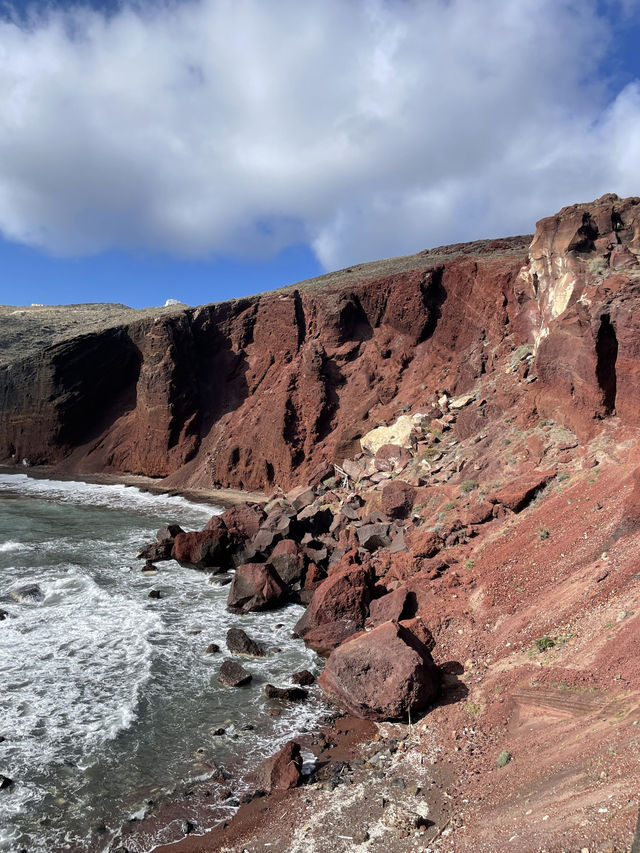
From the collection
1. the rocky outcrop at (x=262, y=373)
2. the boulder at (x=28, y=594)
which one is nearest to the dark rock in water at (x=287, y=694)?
the boulder at (x=28, y=594)

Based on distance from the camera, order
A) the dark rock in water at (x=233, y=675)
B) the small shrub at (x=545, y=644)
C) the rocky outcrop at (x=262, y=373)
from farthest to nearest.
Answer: the rocky outcrop at (x=262, y=373) < the dark rock in water at (x=233, y=675) < the small shrub at (x=545, y=644)

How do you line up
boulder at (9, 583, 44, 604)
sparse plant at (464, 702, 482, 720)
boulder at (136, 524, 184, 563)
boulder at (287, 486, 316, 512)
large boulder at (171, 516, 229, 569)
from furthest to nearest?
boulder at (287, 486, 316, 512)
boulder at (136, 524, 184, 563)
large boulder at (171, 516, 229, 569)
boulder at (9, 583, 44, 604)
sparse plant at (464, 702, 482, 720)

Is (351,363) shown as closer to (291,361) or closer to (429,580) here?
(291,361)

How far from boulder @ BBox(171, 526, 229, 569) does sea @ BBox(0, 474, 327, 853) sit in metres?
0.55

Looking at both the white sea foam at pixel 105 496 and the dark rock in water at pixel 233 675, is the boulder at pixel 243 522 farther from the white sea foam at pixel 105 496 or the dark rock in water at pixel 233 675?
the dark rock in water at pixel 233 675

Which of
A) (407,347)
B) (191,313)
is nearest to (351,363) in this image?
(407,347)

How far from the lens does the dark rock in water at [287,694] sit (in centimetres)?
1027

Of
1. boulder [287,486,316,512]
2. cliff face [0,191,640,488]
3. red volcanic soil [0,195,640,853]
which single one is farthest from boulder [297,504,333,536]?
cliff face [0,191,640,488]

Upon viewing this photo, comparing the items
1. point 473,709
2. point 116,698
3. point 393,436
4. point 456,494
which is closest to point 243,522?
point 393,436

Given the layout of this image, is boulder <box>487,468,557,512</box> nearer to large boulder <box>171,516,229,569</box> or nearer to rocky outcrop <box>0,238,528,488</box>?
large boulder <box>171,516,229,569</box>

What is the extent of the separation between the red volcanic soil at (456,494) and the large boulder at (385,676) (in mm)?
105

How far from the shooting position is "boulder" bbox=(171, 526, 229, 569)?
758 inches

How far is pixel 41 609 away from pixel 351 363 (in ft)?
77.0

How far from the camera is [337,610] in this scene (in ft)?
43.0
